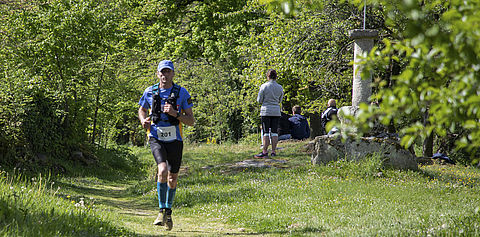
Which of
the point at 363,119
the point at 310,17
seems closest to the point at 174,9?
the point at 310,17

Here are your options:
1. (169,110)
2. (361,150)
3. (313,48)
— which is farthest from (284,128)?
(169,110)

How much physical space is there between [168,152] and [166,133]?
285mm

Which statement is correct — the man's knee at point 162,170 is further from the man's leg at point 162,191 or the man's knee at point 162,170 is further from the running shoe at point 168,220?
the running shoe at point 168,220

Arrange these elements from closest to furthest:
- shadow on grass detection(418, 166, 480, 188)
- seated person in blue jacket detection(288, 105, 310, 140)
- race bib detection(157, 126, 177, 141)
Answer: race bib detection(157, 126, 177, 141)
shadow on grass detection(418, 166, 480, 188)
seated person in blue jacket detection(288, 105, 310, 140)

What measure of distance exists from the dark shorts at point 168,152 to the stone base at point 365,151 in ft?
18.2

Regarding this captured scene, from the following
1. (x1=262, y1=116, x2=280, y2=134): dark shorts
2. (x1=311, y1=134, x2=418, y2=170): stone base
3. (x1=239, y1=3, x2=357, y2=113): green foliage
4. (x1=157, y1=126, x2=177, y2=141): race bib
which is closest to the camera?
(x1=157, y1=126, x2=177, y2=141): race bib

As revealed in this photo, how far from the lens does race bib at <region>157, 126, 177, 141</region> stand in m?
6.99

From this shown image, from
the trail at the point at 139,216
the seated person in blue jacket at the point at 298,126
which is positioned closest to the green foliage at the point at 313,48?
the seated person in blue jacket at the point at 298,126

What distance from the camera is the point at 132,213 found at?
28.9ft

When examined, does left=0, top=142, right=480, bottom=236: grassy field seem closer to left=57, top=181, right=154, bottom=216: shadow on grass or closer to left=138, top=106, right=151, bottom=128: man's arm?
left=57, top=181, right=154, bottom=216: shadow on grass

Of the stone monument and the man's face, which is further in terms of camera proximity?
the stone monument

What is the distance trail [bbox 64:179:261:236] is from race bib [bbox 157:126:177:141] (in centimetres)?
125

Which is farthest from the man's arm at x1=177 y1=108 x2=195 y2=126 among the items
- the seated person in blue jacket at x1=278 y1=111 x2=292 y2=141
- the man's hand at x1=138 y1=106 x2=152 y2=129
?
the seated person in blue jacket at x1=278 y1=111 x2=292 y2=141

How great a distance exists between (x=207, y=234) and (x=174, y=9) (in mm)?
20920
